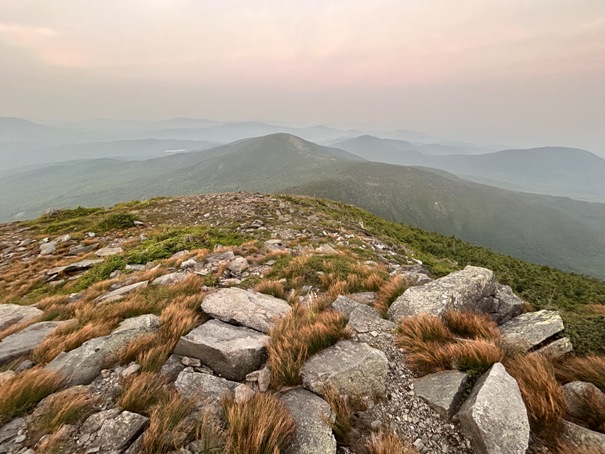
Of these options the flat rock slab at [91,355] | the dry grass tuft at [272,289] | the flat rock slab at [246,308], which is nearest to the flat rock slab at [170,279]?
the flat rock slab at [246,308]

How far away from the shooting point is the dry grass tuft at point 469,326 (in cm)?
490

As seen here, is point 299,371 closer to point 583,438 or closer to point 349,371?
point 349,371

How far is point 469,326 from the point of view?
5.09 meters

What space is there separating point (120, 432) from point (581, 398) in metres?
5.80

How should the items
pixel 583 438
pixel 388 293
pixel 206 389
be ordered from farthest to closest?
pixel 388 293 → pixel 206 389 → pixel 583 438

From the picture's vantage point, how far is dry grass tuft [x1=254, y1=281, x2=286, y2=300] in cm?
790

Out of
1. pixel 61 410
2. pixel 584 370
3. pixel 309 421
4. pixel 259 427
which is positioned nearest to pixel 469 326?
pixel 584 370

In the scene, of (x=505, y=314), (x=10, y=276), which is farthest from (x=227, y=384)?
(x=10, y=276)

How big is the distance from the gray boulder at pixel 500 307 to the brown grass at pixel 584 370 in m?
2.04

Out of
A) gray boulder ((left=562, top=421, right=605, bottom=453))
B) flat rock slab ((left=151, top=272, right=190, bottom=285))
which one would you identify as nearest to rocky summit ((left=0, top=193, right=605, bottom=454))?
gray boulder ((left=562, top=421, right=605, bottom=453))

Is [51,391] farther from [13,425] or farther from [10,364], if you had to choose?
[10,364]

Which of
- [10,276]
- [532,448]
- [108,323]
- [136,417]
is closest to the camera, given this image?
[532,448]

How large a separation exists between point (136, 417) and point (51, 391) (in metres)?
1.59

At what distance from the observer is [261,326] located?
5.86 m
